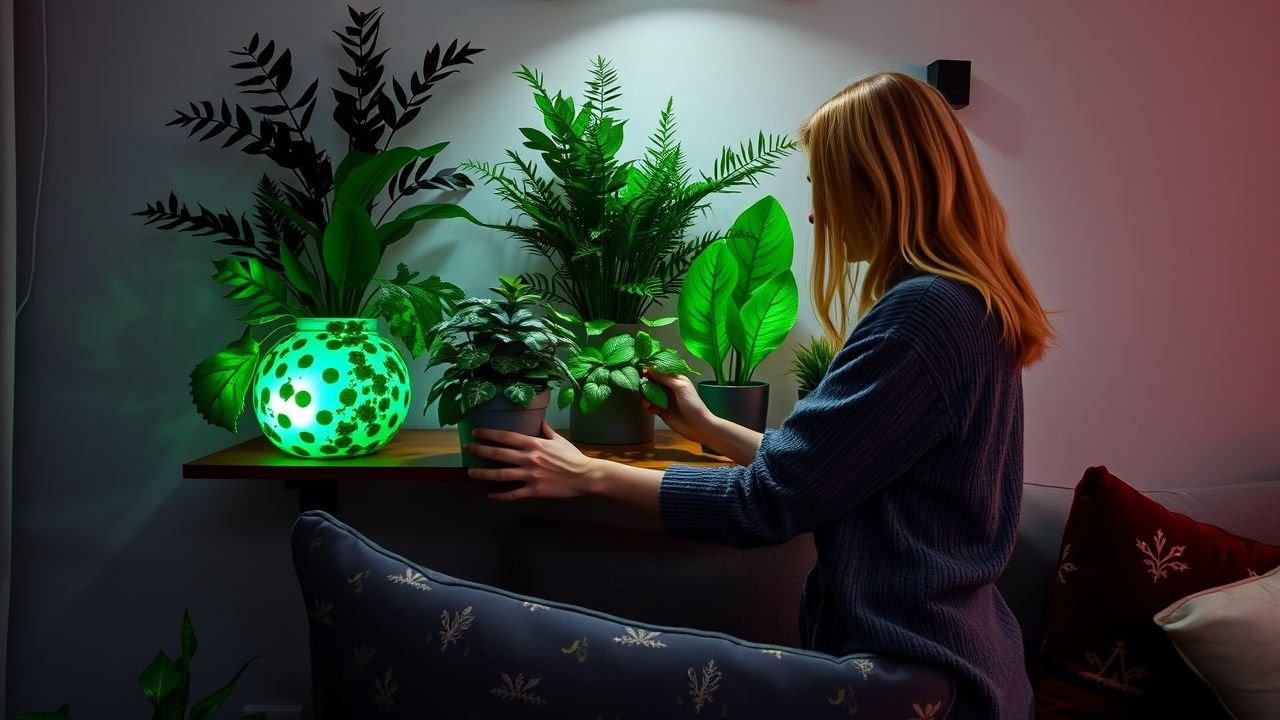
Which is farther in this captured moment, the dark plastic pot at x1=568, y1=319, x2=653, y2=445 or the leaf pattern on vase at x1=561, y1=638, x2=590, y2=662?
the dark plastic pot at x1=568, y1=319, x2=653, y2=445

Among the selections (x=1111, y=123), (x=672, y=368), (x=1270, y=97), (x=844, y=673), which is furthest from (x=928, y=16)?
(x=844, y=673)

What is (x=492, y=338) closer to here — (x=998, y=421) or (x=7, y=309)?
(x=998, y=421)

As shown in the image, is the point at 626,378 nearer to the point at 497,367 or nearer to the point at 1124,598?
the point at 497,367

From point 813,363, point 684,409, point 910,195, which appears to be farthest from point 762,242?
point 910,195

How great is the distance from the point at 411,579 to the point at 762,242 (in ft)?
2.63

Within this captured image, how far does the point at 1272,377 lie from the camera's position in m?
1.67

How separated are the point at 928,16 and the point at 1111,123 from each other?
410 millimetres

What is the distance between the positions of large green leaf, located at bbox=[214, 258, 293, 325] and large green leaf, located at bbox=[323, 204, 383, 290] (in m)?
0.10

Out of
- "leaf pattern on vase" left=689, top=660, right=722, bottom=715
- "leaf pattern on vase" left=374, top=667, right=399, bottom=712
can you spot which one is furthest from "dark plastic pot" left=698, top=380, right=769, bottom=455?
"leaf pattern on vase" left=374, top=667, right=399, bottom=712

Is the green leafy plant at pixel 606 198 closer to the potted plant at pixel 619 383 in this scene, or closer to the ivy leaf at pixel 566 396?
the potted plant at pixel 619 383

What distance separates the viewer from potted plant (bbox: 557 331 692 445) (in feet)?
3.97

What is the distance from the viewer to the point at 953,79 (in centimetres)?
152

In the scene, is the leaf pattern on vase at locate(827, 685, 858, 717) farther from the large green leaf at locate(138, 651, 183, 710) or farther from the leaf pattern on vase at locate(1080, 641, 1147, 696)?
the large green leaf at locate(138, 651, 183, 710)

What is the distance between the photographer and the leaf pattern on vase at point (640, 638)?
0.83m
